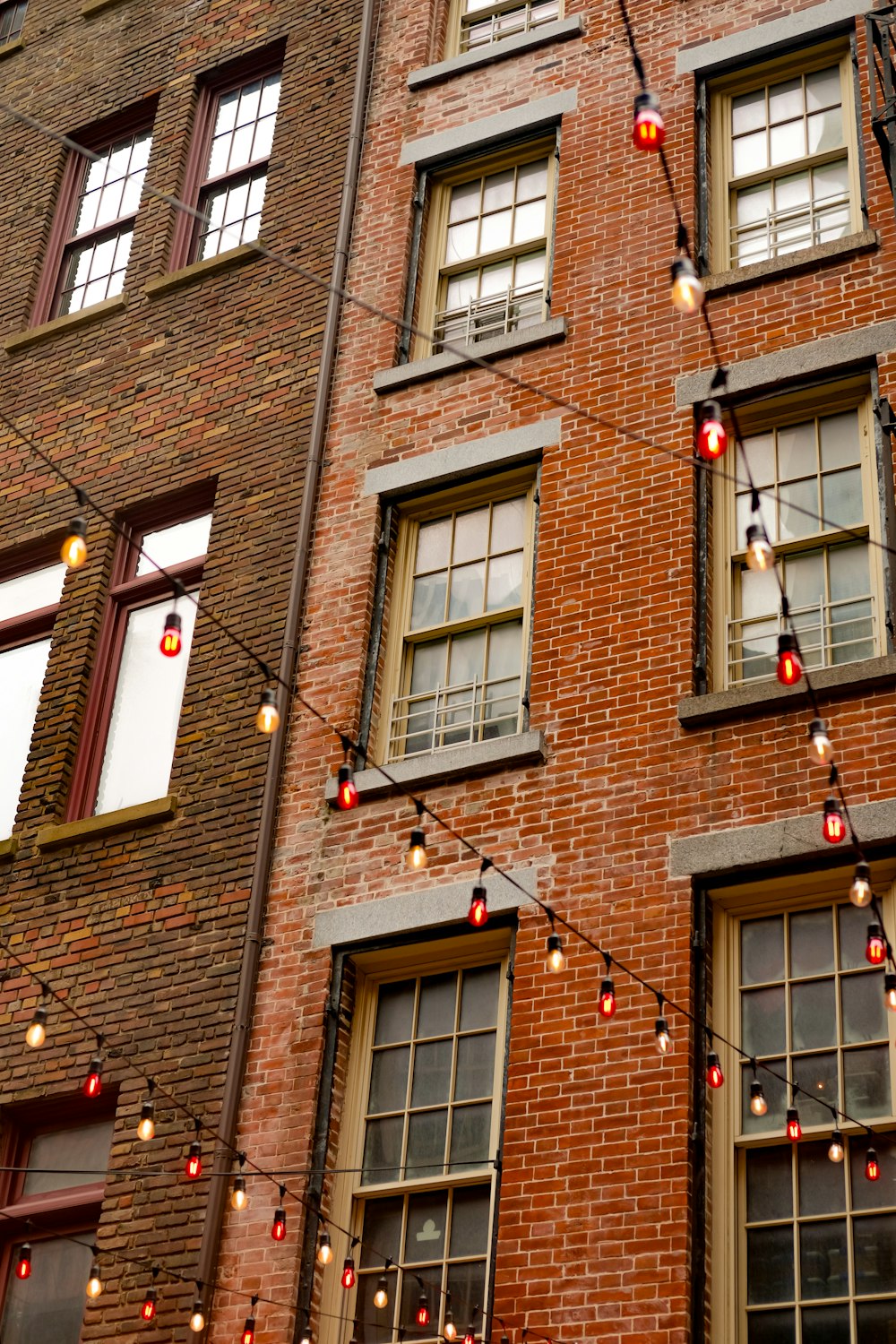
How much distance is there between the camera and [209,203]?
16516mm

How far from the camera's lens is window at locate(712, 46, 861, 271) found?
42.5ft

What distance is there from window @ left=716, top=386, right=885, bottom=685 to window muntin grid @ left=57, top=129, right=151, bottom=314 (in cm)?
694

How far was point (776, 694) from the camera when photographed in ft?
35.5

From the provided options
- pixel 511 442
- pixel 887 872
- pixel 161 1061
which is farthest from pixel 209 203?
pixel 887 872

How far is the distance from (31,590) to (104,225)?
3936 millimetres

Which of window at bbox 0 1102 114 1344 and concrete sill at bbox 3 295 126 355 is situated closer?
window at bbox 0 1102 114 1344

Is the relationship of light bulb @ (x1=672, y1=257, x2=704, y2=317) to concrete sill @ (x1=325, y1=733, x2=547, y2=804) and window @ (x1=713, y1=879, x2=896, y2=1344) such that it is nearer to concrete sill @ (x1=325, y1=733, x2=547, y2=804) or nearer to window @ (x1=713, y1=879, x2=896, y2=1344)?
window @ (x1=713, y1=879, x2=896, y2=1344)

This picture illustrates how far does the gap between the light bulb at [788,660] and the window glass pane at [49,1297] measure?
19.8 ft

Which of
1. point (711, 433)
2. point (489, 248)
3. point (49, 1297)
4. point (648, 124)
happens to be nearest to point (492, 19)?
point (489, 248)

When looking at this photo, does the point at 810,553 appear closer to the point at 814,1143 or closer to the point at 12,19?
the point at 814,1143

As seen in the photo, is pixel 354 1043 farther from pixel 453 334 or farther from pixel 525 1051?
pixel 453 334

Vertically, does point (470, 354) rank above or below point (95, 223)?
below

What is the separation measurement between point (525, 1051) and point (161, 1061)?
2561 millimetres

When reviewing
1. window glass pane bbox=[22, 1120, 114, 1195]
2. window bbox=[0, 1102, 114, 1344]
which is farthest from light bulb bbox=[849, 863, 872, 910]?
window glass pane bbox=[22, 1120, 114, 1195]
